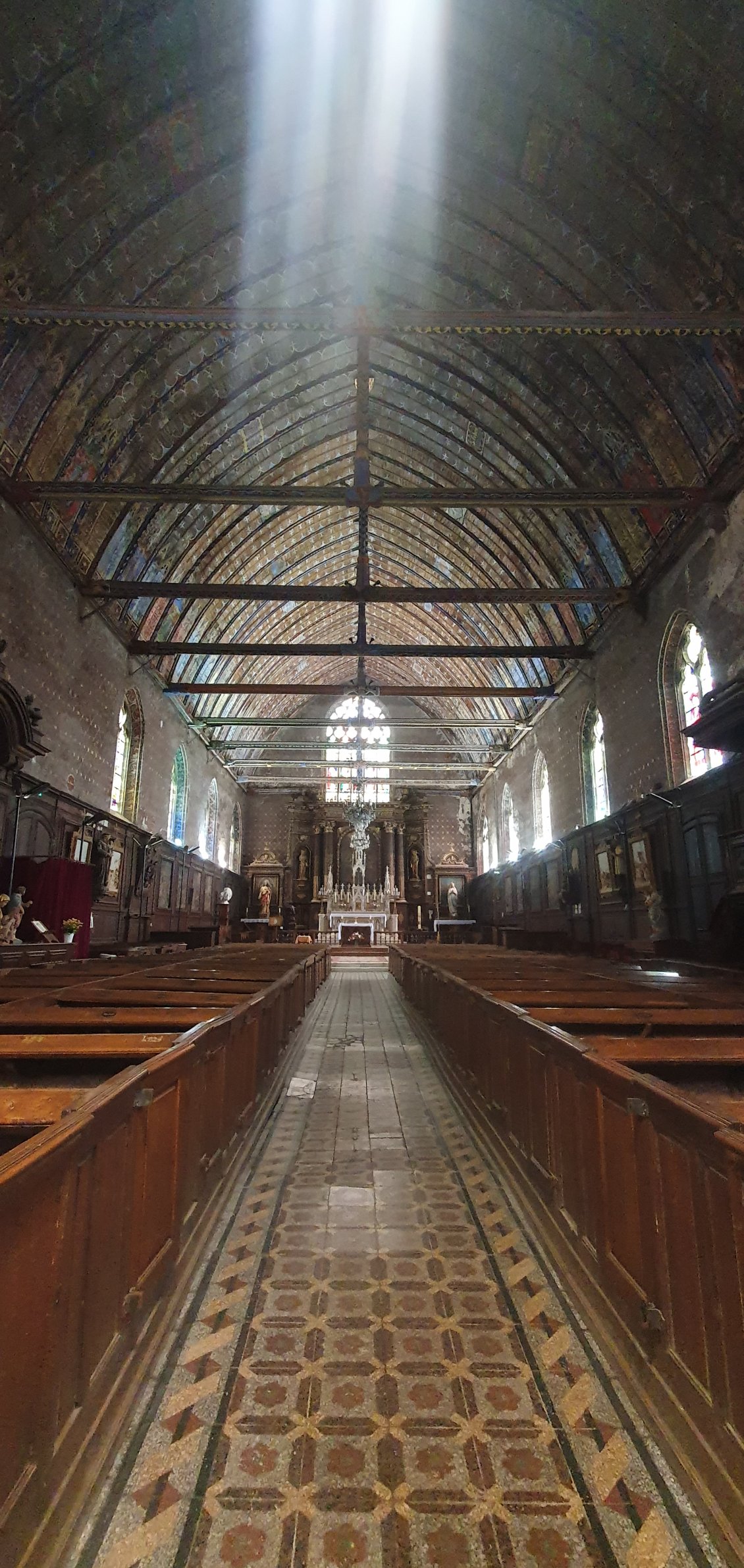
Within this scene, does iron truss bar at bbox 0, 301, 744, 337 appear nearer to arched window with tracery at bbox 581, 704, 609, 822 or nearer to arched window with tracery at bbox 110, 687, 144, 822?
arched window with tracery at bbox 581, 704, 609, 822

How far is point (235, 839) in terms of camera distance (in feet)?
96.5

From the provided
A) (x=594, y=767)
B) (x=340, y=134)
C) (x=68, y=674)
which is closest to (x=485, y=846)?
(x=594, y=767)

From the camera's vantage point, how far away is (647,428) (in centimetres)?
1090

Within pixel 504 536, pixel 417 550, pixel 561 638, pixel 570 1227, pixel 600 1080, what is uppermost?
pixel 417 550

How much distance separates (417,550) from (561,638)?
223 inches

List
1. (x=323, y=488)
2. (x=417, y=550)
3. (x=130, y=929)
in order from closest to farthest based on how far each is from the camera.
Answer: (x=323, y=488)
(x=130, y=929)
(x=417, y=550)

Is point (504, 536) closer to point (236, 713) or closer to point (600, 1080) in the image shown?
point (236, 713)

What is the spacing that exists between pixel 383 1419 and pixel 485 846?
27.0 meters

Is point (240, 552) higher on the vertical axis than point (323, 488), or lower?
higher

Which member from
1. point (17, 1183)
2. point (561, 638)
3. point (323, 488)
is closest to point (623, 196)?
point (323, 488)

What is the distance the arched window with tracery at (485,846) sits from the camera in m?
27.8

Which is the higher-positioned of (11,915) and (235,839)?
(235,839)

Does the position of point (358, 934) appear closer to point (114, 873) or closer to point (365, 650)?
point (114, 873)

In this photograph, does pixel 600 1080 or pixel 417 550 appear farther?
pixel 417 550
